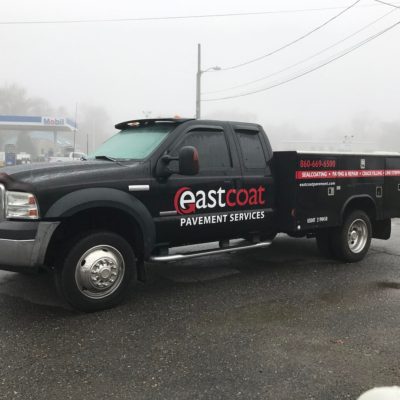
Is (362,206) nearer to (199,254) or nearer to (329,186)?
(329,186)

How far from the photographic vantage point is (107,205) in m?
4.58

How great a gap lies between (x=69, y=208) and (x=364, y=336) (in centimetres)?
290

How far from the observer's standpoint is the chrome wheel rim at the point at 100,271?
451cm

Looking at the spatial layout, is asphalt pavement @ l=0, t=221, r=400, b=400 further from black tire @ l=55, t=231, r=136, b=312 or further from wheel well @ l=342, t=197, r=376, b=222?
wheel well @ l=342, t=197, r=376, b=222

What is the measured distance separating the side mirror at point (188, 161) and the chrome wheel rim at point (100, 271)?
109 centimetres

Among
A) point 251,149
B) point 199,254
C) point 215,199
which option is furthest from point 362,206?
point 199,254

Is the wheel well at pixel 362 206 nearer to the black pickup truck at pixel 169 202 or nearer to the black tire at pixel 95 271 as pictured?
the black pickup truck at pixel 169 202

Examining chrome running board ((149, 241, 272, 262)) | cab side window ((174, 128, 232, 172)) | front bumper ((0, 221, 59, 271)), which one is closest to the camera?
front bumper ((0, 221, 59, 271))

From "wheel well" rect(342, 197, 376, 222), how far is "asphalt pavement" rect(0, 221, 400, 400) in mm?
1080

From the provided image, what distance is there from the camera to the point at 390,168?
7.32 meters

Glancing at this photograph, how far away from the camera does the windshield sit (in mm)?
5254

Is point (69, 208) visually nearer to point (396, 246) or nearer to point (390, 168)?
point (390, 168)

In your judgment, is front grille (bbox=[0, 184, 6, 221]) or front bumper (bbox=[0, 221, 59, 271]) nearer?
front bumper (bbox=[0, 221, 59, 271])

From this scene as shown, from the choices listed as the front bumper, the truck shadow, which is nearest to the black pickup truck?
the front bumper
